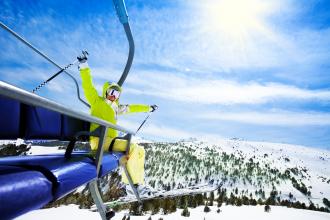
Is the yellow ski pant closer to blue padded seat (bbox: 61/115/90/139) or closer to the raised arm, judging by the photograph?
blue padded seat (bbox: 61/115/90/139)

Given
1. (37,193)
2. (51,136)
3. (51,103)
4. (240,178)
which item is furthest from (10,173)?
(240,178)

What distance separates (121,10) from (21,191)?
471cm

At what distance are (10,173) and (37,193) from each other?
16 centimetres

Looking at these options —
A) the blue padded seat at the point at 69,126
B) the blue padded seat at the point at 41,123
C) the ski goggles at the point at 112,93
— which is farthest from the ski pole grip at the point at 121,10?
the blue padded seat at the point at 41,123

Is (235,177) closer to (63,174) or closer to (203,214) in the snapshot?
(203,214)

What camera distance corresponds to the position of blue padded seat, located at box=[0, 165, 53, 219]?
1.13m

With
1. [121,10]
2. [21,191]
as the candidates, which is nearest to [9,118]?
[21,191]

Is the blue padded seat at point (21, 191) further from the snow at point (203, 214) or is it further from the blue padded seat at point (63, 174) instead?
the snow at point (203, 214)

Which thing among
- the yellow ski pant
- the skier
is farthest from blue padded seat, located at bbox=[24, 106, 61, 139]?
the yellow ski pant

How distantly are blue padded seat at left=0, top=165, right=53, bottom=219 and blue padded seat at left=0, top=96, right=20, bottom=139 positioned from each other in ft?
5.79

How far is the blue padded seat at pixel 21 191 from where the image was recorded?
1133mm

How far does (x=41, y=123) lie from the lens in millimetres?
3758

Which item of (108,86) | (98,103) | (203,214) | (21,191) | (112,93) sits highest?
(108,86)

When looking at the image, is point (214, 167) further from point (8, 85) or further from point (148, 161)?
point (8, 85)
